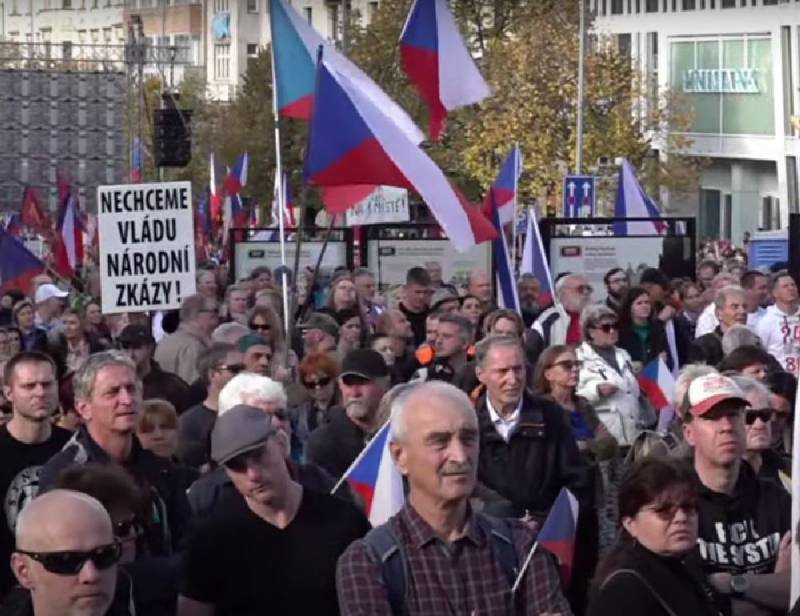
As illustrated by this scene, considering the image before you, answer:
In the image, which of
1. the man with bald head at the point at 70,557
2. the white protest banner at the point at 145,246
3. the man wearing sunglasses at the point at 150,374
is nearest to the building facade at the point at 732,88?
the white protest banner at the point at 145,246

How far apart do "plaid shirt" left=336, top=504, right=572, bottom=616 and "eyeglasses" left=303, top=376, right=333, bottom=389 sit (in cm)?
562

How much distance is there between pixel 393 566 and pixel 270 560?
1005 mm

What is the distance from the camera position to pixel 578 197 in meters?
32.2

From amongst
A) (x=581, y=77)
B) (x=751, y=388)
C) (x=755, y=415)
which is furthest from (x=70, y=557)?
(x=581, y=77)

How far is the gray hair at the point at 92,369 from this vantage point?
8.07 m

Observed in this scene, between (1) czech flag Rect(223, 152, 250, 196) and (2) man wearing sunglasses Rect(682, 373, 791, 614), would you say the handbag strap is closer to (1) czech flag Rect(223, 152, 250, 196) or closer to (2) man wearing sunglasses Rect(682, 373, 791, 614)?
(2) man wearing sunglasses Rect(682, 373, 791, 614)

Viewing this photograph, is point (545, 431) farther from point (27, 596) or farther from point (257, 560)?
point (27, 596)

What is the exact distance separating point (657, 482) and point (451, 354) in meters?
6.34

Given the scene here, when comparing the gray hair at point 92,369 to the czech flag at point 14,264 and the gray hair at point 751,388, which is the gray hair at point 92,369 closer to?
the gray hair at point 751,388

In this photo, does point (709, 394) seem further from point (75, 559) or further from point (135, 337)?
point (135, 337)

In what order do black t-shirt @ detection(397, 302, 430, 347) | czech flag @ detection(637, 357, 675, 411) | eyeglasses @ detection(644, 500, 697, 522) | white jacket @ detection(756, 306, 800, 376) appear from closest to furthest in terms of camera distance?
1. eyeglasses @ detection(644, 500, 697, 522)
2. czech flag @ detection(637, 357, 675, 411)
3. white jacket @ detection(756, 306, 800, 376)
4. black t-shirt @ detection(397, 302, 430, 347)

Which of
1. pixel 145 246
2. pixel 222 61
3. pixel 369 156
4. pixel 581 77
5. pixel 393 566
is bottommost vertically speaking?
pixel 393 566

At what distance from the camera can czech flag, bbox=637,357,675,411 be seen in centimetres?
1284

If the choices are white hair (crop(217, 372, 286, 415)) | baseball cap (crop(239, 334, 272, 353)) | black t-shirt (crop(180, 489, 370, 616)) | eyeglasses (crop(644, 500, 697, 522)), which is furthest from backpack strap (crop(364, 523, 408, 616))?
baseball cap (crop(239, 334, 272, 353))
